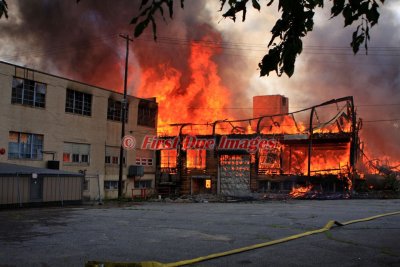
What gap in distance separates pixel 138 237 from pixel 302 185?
27.9 meters

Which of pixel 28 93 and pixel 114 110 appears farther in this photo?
pixel 114 110

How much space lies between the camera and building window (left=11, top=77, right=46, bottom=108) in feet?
92.6

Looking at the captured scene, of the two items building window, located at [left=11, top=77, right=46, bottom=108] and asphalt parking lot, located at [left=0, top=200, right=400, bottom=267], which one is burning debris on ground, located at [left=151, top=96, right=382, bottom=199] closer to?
building window, located at [left=11, top=77, right=46, bottom=108]

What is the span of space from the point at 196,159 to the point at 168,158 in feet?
9.21

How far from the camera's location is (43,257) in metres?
8.52

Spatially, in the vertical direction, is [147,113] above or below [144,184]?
above

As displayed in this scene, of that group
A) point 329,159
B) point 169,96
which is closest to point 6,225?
point 329,159

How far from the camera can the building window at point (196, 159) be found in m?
40.1

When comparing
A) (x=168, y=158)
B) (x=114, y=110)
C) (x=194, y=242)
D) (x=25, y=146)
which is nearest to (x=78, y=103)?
(x=114, y=110)

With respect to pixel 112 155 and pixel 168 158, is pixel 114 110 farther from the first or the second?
pixel 168 158

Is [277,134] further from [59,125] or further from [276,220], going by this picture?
[276,220]

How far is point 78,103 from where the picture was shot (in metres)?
32.9

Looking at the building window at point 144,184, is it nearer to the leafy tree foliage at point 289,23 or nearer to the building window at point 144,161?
the building window at point 144,161

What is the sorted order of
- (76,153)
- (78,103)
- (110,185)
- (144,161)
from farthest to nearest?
1. (144,161)
2. (110,185)
3. (78,103)
4. (76,153)
